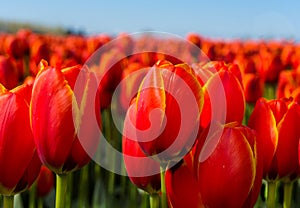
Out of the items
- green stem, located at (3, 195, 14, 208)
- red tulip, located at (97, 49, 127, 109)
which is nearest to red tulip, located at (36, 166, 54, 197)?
red tulip, located at (97, 49, 127, 109)

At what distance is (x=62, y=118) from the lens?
91 cm

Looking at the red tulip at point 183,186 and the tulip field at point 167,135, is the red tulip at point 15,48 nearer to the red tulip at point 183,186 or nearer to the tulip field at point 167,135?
the tulip field at point 167,135

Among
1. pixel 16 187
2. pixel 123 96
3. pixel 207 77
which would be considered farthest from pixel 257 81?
pixel 16 187

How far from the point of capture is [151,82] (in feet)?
2.88

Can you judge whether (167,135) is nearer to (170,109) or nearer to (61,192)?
(170,109)

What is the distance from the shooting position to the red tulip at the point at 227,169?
809 mm

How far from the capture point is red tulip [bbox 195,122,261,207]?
809mm

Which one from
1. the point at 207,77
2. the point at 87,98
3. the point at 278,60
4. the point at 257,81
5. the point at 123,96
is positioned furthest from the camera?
the point at 278,60

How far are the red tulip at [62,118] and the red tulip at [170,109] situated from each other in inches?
4.4

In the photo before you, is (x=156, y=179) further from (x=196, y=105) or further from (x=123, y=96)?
(x=123, y=96)

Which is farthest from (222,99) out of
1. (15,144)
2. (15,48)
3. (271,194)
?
(15,48)

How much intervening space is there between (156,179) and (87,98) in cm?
19

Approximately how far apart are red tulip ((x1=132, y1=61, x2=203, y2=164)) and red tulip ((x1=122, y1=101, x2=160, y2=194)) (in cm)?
4

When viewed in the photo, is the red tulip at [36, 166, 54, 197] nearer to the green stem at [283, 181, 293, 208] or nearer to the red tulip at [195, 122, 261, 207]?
the green stem at [283, 181, 293, 208]
